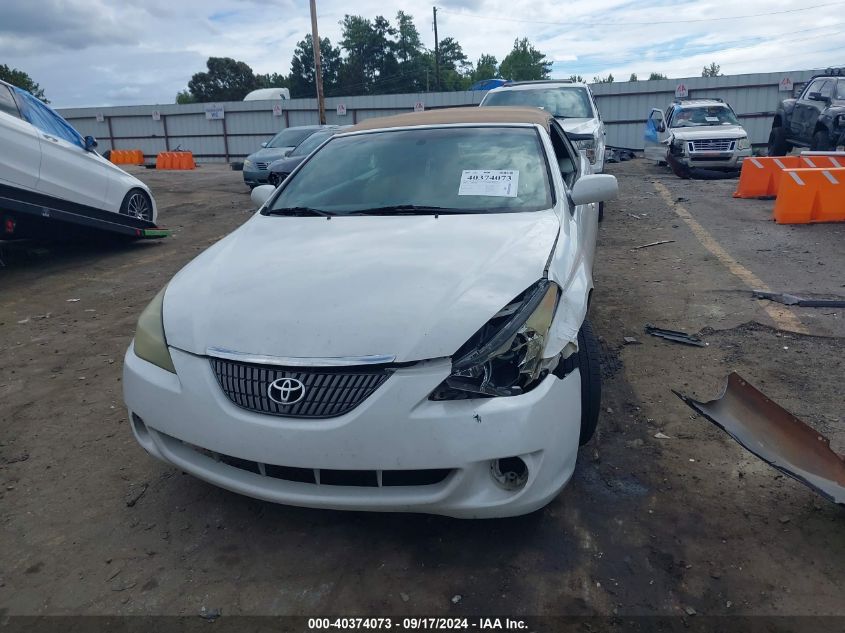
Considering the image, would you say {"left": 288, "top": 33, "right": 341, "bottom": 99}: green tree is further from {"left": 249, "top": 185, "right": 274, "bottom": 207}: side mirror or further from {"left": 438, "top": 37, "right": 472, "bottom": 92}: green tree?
{"left": 249, "top": 185, "right": 274, "bottom": 207}: side mirror

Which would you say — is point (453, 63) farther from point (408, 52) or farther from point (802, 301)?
point (802, 301)

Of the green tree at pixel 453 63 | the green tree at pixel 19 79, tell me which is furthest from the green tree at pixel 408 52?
the green tree at pixel 19 79

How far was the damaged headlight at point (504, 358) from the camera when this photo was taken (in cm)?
208

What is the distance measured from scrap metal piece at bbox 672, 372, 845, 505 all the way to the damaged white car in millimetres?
712

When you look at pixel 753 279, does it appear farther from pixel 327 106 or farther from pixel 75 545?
pixel 327 106

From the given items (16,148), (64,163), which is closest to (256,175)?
(64,163)

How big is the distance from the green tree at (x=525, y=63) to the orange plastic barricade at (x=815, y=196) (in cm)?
6862

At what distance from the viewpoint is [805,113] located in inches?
500

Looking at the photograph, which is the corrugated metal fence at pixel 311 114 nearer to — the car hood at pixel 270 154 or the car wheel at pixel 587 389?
the car hood at pixel 270 154

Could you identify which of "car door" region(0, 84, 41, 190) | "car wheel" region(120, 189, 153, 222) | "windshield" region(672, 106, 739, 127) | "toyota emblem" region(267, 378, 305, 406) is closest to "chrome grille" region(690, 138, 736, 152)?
"windshield" region(672, 106, 739, 127)

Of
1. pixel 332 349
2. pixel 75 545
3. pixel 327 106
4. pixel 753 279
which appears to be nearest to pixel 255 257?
pixel 332 349

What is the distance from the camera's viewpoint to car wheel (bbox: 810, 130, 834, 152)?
11.7 m

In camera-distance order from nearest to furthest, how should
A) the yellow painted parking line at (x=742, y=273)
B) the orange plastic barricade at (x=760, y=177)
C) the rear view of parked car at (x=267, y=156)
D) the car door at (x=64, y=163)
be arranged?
the yellow painted parking line at (x=742, y=273) → the car door at (x=64, y=163) → the orange plastic barricade at (x=760, y=177) → the rear view of parked car at (x=267, y=156)

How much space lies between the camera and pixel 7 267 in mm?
7527
